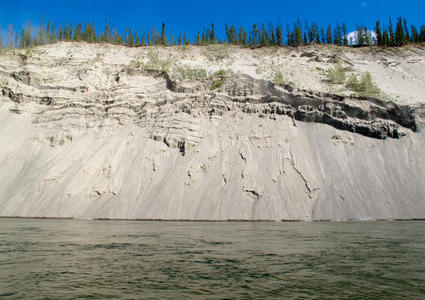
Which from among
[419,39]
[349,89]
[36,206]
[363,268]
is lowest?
[363,268]

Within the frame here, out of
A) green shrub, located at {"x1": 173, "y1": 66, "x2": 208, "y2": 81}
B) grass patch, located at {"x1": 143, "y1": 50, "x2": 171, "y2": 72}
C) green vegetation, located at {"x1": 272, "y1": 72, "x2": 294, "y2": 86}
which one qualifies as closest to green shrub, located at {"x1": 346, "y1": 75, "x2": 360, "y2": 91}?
green vegetation, located at {"x1": 272, "y1": 72, "x2": 294, "y2": 86}

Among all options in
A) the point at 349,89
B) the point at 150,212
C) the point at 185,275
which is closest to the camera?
the point at 185,275

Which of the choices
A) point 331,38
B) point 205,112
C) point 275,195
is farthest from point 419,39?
point 275,195

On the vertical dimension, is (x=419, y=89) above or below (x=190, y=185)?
above

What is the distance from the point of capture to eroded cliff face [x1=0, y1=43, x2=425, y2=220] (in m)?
29.5

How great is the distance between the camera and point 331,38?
64.6m

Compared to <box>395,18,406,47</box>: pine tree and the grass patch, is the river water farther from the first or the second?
<box>395,18,406,47</box>: pine tree

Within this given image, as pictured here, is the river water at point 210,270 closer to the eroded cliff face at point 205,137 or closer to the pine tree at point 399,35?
the eroded cliff face at point 205,137

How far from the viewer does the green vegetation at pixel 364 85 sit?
40688 mm

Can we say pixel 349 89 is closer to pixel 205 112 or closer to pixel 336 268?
pixel 205 112

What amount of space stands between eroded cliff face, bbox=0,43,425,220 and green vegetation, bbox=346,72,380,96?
6.18ft

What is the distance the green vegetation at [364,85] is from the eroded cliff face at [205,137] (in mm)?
1882

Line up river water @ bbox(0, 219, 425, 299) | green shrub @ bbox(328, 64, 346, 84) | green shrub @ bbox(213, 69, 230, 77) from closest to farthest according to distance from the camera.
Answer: river water @ bbox(0, 219, 425, 299) < green shrub @ bbox(213, 69, 230, 77) < green shrub @ bbox(328, 64, 346, 84)

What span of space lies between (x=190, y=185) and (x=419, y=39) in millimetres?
56853
